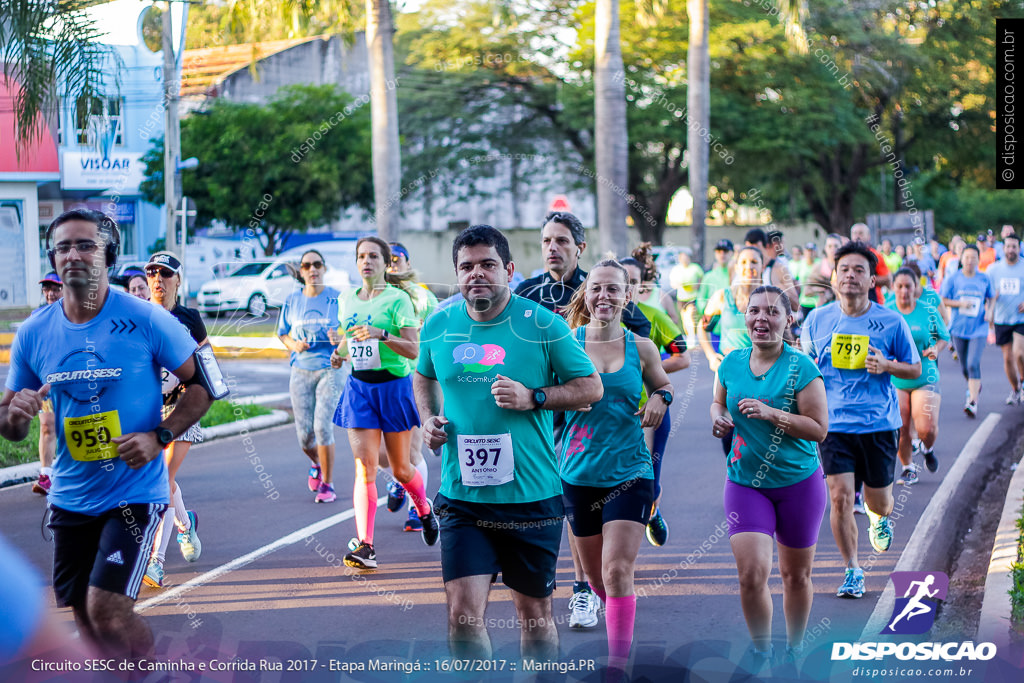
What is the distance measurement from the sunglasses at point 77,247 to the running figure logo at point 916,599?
159 inches

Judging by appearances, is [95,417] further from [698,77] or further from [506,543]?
[698,77]

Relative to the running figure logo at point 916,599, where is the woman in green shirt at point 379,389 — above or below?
above

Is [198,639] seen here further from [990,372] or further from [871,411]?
[990,372]

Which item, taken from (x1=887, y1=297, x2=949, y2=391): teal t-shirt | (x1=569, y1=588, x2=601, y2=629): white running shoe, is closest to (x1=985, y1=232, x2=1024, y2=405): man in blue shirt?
(x1=887, y1=297, x2=949, y2=391): teal t-shirt

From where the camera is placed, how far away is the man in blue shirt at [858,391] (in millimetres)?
6227

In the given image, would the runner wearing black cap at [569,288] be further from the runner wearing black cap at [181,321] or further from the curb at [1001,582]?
the runner wearing black cap at [181,321]

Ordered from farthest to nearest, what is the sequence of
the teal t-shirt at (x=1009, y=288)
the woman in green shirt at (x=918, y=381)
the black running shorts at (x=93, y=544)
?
the teal t-shirt at (x=1009, y=288)
the woman in green shirt at (x=918, y=381)
the black running shorts at (x=93, y=544)

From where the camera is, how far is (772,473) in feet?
16.3

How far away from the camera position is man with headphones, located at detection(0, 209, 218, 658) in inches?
165

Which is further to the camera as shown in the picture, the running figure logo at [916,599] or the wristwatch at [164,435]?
the running figure logo at [916,599]

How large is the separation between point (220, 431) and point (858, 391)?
26.1ft

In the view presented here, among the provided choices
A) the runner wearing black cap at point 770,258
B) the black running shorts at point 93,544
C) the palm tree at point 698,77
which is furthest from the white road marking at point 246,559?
the palm tree at point 698,77

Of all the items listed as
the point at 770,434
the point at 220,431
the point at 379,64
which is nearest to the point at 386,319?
the point at 770,434

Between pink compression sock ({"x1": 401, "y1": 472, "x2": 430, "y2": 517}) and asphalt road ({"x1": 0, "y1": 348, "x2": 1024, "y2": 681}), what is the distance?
11.6 inches
